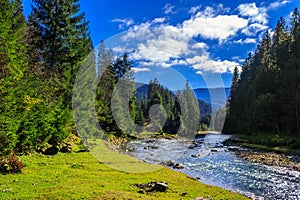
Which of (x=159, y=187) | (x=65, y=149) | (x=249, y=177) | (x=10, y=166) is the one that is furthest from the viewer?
(x=65, y=149)

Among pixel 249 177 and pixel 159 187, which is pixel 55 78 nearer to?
pixel 159 187

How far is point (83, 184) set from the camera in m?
13.8

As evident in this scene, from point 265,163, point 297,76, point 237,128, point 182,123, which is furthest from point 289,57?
point 182,123

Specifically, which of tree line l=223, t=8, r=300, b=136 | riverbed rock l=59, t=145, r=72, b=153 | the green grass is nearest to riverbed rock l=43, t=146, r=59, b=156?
riverbed rock l=59, t=145, r=72, b=153

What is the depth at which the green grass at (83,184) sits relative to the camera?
11344 millimetres

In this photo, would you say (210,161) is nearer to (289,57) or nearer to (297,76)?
(297,76)

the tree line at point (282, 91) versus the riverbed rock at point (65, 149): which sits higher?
the tree line at point (282, 91)

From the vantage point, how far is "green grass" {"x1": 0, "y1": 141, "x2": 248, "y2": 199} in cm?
1134

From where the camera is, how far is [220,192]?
588 inches

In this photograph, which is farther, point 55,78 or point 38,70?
point 55,78

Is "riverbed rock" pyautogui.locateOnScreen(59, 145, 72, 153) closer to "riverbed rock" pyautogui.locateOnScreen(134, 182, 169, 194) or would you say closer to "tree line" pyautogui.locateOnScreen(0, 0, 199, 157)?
"tree line" pyautogui.locateOnScreen(0, 0, 199, 157)

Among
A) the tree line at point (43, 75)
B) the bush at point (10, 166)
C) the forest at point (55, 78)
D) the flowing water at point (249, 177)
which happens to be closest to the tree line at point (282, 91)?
the forest at point (55, 78)

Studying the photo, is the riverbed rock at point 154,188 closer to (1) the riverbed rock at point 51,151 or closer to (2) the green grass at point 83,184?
(2) the green grass at point 83,184

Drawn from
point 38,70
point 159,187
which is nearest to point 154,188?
point 159,187
